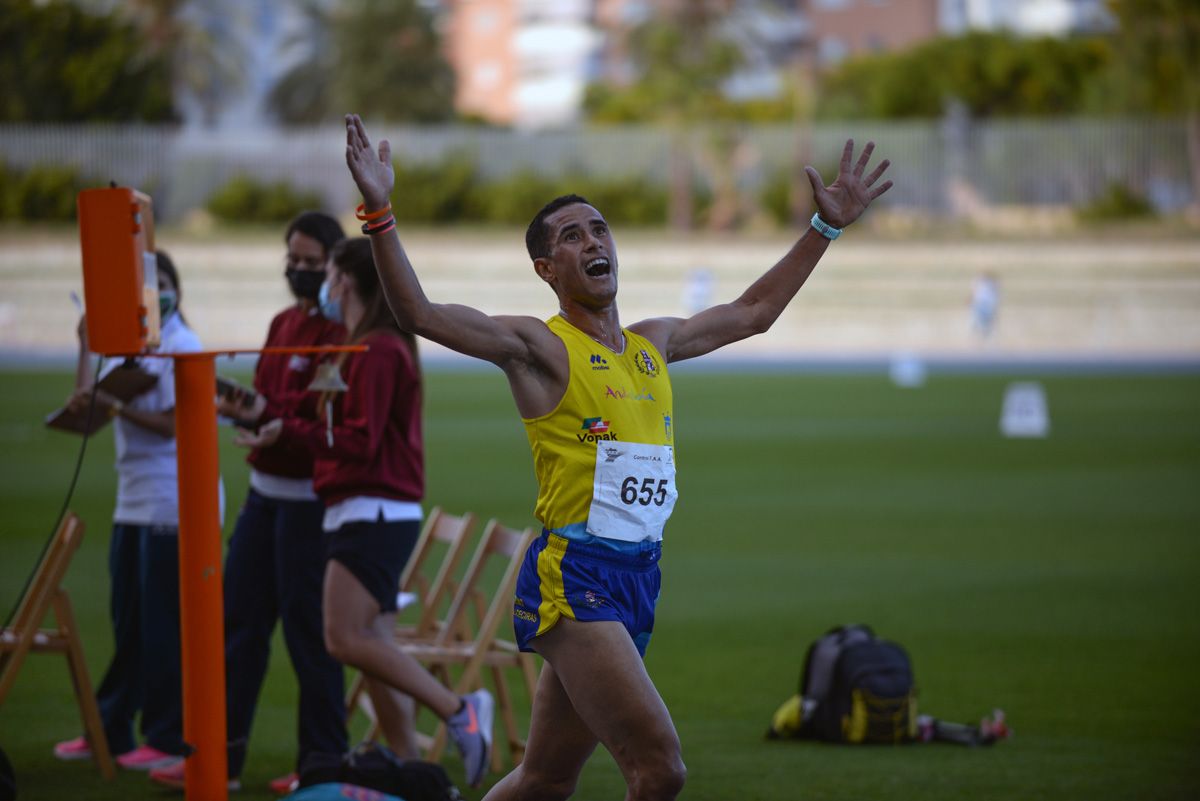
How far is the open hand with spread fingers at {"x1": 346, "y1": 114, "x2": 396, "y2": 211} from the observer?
438cm

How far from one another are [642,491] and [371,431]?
1821mm

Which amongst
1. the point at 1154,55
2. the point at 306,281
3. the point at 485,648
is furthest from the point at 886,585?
the point at 1154,55

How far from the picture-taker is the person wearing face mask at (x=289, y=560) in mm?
6574

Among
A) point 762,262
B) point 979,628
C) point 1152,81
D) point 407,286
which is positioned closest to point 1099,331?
point 762,262

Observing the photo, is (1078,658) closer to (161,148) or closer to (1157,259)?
(1157,259)

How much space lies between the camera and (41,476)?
18594mm

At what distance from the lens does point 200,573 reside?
4.46 metres

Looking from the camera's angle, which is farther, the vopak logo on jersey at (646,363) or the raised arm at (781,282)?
the raised arm at (781,282)

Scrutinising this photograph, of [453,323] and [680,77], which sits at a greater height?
[680,77]

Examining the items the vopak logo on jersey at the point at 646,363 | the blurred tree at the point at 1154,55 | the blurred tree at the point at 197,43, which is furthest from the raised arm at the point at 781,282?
the blurred tree at the point at 197,43

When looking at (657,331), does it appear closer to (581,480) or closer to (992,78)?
(581,480)

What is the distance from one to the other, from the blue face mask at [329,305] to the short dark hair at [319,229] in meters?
0.28

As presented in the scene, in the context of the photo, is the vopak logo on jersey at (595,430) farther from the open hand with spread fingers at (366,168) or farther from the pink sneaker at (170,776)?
the pink sneaker at (170,776)

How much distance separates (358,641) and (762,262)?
42313 millimetres
